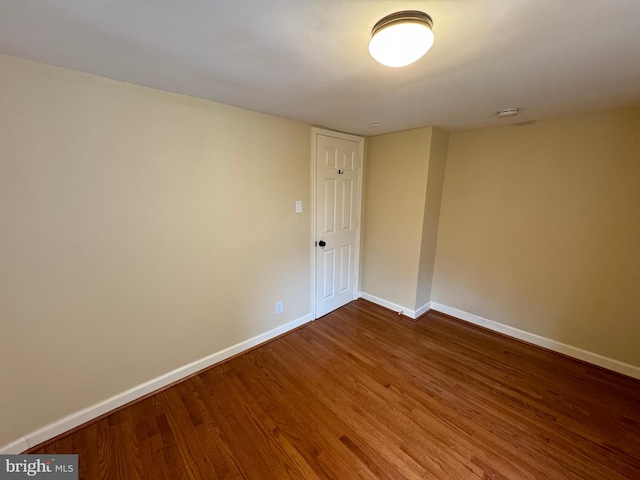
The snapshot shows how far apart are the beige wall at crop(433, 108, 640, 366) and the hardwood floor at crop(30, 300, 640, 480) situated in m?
Answer: 0.41

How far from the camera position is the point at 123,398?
1.74 metres

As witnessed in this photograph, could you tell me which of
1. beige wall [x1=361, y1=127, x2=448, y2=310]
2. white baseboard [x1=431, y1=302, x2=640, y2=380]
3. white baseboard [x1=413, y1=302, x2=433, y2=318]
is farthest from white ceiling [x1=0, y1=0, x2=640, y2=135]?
white baseboard [x1=413, y1=302, x2=433, y2=318]

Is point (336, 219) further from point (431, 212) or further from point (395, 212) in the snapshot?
point (431, 212)

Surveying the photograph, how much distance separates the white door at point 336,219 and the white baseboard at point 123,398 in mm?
836

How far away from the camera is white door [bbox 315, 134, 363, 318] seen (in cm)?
267

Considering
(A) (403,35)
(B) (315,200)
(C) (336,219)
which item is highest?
(A) (403,35)

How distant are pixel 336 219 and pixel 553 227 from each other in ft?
6.54

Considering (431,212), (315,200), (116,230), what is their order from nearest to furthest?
(116,230) < (315,200) < (431,212)

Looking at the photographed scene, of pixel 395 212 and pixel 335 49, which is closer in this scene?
pixel 335 49

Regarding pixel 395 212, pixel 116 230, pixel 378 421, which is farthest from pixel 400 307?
pixel 116 230

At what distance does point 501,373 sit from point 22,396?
3.24m

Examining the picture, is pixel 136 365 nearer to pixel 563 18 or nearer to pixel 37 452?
pixel 37 452

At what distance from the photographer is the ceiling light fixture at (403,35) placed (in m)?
0.88

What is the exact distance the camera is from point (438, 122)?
230 centimetres
